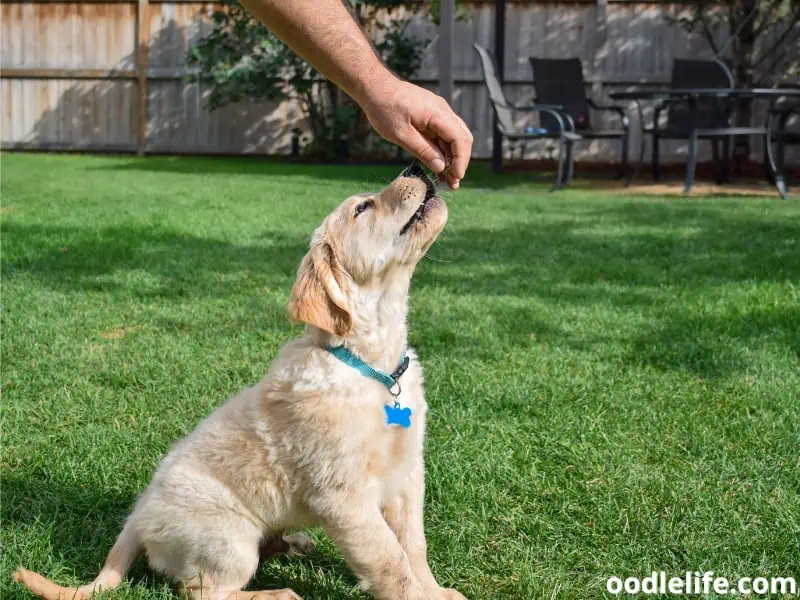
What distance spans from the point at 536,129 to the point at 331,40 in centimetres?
870

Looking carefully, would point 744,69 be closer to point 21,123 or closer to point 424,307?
point 424,307

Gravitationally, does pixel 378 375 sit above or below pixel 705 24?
below

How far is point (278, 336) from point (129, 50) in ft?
42.3

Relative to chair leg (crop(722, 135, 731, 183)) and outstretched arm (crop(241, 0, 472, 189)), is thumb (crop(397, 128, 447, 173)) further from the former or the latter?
chair leg (crop(722, 135, 731, 183))

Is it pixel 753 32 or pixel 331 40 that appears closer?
pixel 331 40

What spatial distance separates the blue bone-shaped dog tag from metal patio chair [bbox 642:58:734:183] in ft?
25.9

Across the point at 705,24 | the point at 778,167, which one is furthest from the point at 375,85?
the point at 705,24

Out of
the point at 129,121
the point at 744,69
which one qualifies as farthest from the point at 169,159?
the point at 744,69

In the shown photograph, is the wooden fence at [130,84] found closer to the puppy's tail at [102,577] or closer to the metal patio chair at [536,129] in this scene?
the metal patio chair at [536,129]

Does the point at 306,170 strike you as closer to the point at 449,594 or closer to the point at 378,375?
the point at 378,375

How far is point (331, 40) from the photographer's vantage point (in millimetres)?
2170

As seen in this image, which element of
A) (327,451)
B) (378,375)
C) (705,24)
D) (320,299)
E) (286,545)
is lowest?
(286,545)

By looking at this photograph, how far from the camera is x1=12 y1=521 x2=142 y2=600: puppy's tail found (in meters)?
2.06

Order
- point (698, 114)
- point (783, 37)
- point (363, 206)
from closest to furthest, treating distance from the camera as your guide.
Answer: point (363, 206), point (698, 114), point (783, 37)
